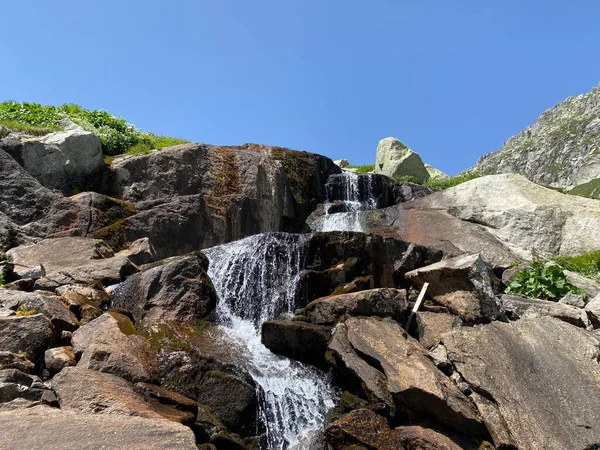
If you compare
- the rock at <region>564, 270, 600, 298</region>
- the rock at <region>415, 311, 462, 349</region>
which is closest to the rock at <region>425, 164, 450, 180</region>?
the rock at <region>564, 270, 600, 298</region>

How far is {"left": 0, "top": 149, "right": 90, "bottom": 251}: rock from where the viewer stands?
16.8 metres

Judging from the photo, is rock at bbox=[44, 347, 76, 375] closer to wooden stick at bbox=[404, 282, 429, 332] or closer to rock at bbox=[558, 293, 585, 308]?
wooden stick at bbox=[404, 282, 429, 332]

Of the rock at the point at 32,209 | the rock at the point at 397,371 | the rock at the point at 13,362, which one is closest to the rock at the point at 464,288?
the rock at the point at 397,371

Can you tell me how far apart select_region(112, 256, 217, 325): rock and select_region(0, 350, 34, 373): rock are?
3.18m

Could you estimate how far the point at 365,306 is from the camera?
1147cm

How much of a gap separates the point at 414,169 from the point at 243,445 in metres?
33.4

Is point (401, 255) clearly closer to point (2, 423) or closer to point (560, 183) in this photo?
point (2, 423)

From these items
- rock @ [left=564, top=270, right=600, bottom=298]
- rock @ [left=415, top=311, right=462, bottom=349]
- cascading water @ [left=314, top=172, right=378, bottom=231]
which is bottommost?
rock @ [left=415, top=311, right=462, bottom=349]

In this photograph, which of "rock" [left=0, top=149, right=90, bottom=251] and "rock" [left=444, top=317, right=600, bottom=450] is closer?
"rock" [left=444, top=317, right=600, bottom=450]

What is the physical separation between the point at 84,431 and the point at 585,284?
555 inches

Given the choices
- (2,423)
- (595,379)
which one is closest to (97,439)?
(2,423)

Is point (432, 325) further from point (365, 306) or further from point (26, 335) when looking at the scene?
point (26, 335)

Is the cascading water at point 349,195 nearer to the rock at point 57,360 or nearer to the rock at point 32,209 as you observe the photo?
the rock at point 32,209

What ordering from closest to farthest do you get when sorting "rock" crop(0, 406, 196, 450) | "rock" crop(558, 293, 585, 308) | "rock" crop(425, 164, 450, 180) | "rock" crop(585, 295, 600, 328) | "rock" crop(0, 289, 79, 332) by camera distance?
"rock" crop(0, 406, 196, 450)
"rock" crop(0, 289, 79, 332)
"rock" crop(585, 295, 600, 328)
"rock" crop(558, 293, 585, 308)
"rock" crop(425, 164, 450, 180)
